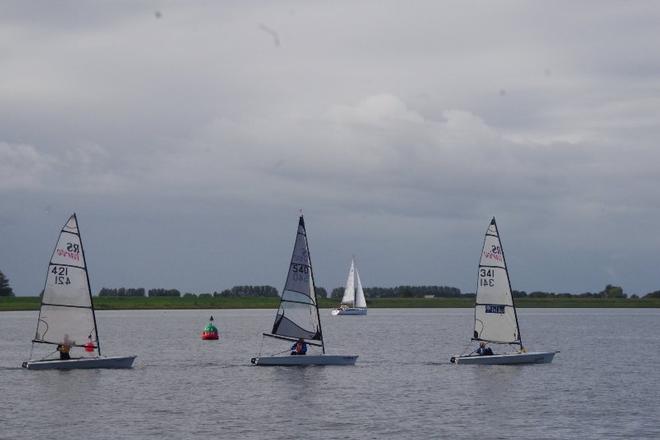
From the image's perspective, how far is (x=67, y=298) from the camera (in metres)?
67.8

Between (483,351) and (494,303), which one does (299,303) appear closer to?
(483,351)

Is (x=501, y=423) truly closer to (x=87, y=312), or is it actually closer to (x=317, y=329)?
(x=317, y=329)

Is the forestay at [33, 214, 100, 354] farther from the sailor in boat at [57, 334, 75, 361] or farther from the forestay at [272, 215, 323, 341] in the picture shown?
the forestay at [272, 215, 323, 341]

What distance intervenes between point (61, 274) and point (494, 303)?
29327 mm

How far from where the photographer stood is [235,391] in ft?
205

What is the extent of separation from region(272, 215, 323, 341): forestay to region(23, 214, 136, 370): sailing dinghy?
11.7 m

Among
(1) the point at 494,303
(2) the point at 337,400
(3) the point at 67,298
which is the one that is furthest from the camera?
(1) the point at 494,303

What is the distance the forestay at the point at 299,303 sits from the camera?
7075cm

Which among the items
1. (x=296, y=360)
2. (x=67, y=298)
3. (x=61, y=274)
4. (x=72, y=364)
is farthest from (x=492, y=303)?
(x=61, y=274)

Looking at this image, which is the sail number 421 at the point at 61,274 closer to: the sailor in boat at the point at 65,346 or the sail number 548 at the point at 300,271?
the sailor in boat at the point at 65,346

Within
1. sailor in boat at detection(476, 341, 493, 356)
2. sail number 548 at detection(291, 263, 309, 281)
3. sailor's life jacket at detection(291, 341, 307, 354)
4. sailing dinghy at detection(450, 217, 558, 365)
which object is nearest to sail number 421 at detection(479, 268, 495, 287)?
sailing dinghy at detection(450, 217, 558, 365)

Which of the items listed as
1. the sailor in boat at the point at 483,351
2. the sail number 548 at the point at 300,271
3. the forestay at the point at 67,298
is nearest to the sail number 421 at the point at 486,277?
the sailor in boat at the point at 483,351

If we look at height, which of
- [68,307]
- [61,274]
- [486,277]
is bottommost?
[68,307]

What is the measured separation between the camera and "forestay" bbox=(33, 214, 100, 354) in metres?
67.2
